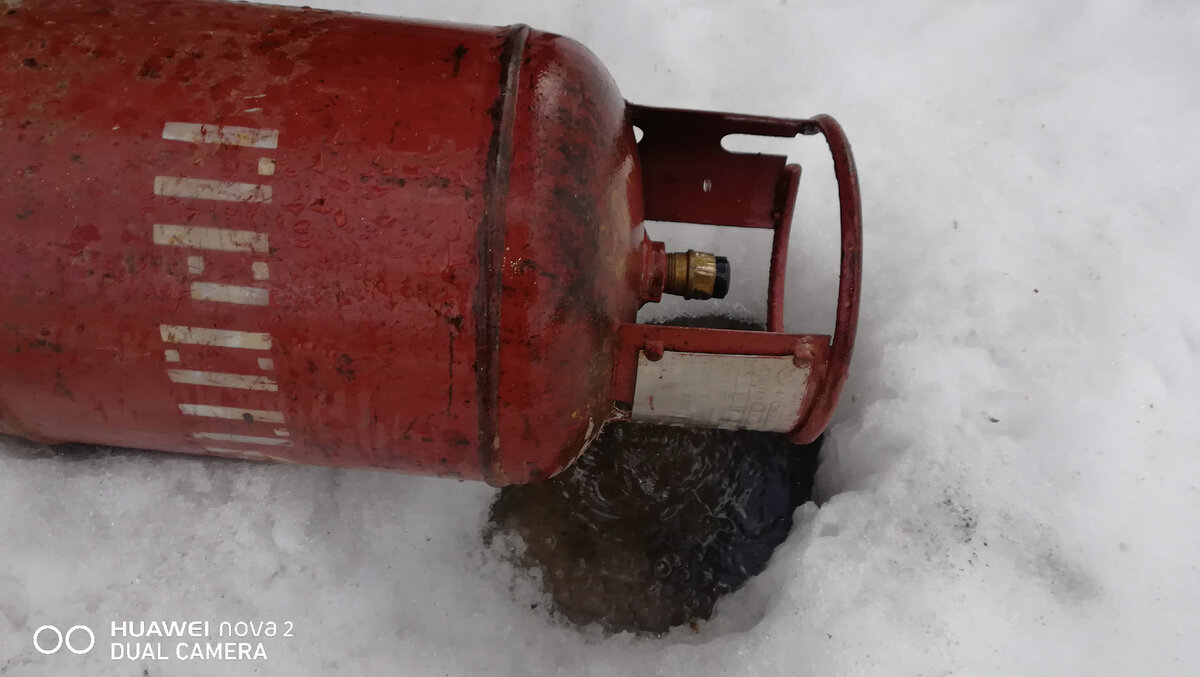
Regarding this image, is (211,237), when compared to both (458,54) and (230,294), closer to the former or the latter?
(230,294)

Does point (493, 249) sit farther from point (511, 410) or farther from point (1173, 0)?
point (1173, 0)

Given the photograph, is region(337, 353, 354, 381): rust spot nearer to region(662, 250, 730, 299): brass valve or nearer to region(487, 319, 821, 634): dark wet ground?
region(662, 250, 730, 299): brass valve

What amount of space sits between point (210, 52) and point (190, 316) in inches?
11.9

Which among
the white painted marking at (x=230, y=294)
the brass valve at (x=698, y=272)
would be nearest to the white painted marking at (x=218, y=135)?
the white painted marking at (x=230, y=294)

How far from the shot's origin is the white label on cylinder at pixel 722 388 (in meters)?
0.91

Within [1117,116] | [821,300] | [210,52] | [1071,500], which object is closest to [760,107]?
[821,300]

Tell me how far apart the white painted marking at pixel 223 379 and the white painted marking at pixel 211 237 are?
0.49ft

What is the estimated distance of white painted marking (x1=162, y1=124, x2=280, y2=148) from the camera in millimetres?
801

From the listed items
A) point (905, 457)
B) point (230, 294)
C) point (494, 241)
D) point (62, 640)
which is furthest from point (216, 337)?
point (905, 457)

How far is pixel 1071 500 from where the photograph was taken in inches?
45.1


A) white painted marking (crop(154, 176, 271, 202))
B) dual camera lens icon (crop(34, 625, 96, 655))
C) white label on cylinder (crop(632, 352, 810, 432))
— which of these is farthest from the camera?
dual camera lens icon (crop(34, 625, 96, 655))

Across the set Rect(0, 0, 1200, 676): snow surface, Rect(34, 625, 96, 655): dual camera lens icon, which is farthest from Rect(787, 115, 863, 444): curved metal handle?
Rect(34, 625, 96, 655): dual camera lens icon

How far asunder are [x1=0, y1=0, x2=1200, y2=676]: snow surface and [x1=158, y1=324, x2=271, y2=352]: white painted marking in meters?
0.45

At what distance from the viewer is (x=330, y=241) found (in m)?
0.79
